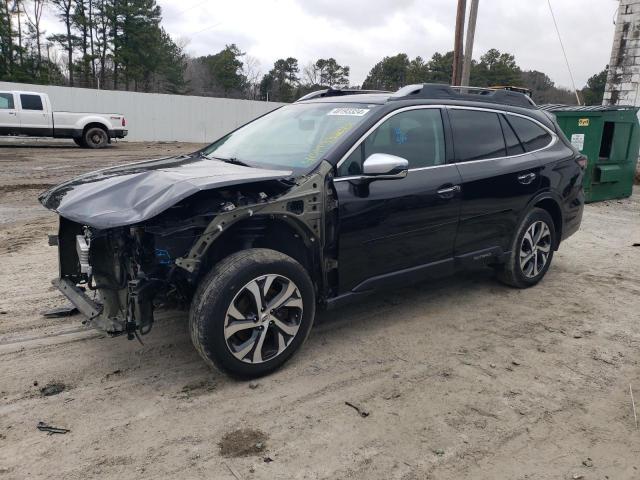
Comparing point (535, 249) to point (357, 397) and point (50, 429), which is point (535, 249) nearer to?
point (357, 397)

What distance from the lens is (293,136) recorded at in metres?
4.19

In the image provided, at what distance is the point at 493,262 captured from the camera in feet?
16.3

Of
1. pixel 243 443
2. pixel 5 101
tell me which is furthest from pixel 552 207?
pixel 5 101

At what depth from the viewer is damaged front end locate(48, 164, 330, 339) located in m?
3.14

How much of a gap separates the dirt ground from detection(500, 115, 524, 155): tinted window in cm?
139

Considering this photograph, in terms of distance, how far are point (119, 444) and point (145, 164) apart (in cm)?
218

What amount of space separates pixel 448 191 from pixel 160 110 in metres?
26.7

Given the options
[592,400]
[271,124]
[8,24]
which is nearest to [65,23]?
[8,24]

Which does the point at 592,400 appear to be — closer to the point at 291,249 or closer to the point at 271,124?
the point at 291,249

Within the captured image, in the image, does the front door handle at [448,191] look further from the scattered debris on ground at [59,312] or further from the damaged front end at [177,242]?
the scattered debris on ground at [59,312]

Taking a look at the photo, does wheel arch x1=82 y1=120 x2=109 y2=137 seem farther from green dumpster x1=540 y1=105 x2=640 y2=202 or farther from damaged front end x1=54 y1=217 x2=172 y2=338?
damaged front end x1=54 y1=217 x2=172 y2=338

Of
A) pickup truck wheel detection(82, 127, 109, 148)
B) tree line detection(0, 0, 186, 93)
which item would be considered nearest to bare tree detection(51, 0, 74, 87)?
tree line detection(0, 0, 186, 93)

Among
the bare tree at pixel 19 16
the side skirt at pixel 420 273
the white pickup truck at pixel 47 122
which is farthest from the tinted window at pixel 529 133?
the bare tree at pixel 19 16

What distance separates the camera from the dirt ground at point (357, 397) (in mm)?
2684
